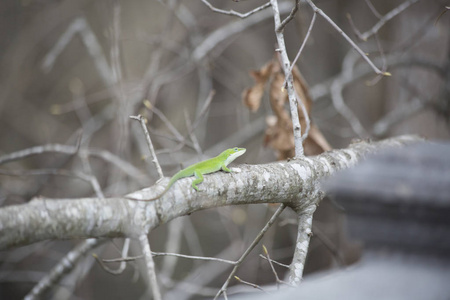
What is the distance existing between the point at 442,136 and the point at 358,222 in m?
5.15

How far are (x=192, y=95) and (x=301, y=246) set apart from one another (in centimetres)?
542

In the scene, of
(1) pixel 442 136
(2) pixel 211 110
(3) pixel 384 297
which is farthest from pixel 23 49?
(3) pixel 384 297

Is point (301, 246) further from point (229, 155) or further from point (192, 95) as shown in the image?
point (192, 95)

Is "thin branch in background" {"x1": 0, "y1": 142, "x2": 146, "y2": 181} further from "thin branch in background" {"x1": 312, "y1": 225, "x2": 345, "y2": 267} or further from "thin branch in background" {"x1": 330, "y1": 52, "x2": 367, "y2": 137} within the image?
"thin branch in background" {"x1": 330, "y1": 52, "x2": 367, "y2": 137}

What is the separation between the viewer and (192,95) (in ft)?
23.7

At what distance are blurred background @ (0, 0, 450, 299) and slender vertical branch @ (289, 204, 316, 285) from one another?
2.84 metres

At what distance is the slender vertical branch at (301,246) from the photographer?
1954 millimetres

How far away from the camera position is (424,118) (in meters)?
5.89

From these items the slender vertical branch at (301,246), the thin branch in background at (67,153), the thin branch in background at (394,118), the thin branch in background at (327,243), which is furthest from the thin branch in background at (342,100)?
the slender vertical branch at (301,246)

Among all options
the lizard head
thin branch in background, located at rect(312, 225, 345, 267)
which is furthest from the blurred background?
the lizard head

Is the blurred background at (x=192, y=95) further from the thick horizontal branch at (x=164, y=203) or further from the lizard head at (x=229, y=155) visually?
the thick horizontal branch at (x=164, y=203)

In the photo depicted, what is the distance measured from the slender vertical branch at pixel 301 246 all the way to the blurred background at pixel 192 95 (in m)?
2.84

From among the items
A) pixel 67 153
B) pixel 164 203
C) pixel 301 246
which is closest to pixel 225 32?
pixel 67 153

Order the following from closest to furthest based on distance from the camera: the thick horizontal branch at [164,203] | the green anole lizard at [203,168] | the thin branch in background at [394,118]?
the thick horizontal branch at [164,203] → the green anole lizard at [203,168] → the thin branch in background at [394,118]
